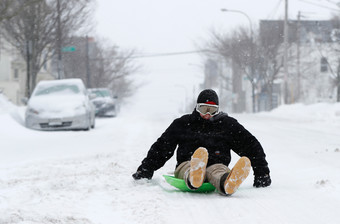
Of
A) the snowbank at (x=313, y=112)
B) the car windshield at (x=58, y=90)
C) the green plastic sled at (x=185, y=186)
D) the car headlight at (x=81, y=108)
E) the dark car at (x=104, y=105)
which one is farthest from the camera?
the dark car at (x=104, y=105)

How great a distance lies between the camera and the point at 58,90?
1527 cm

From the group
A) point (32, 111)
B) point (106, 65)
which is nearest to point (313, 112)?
point (32, 111)

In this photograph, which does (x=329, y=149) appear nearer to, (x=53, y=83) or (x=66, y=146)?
(x=66, y=146)

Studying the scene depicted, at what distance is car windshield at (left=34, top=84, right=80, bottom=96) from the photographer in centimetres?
1515

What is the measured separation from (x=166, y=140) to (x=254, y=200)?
124 cm

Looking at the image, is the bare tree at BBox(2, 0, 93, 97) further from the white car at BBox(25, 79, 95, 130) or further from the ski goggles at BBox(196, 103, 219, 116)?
the ski goggles at BBox(196, 103, 219, 116)

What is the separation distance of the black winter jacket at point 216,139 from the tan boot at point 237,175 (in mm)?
617

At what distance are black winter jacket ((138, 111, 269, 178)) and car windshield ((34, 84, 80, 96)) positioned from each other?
10.3 m

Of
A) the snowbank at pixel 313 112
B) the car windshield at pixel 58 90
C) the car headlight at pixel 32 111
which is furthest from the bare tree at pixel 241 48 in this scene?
the car headlight at pixel 32 111

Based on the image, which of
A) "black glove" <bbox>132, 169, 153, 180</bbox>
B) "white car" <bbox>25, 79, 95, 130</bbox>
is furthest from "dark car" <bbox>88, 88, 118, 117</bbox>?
"black glove" <bbox>132, 169, 153, 180</bbox>

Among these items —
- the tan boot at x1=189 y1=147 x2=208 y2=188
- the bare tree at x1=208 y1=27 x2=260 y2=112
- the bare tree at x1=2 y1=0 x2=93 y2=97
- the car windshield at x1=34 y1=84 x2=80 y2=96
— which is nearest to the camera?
the tan boot at x1=189 y1=147 x2=208 y2=188

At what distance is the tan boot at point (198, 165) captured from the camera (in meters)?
4.45

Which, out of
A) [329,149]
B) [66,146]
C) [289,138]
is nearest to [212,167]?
[329,149]

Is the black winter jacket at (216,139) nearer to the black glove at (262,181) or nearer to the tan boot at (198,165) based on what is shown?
the black glove at (262,181)
